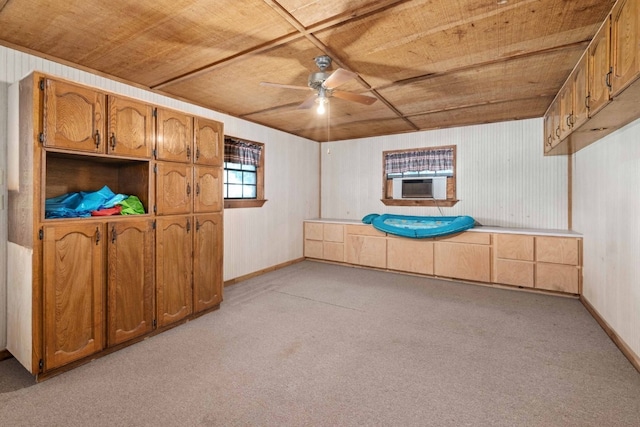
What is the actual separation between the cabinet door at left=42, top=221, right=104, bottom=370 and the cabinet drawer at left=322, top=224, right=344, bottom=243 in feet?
13.0

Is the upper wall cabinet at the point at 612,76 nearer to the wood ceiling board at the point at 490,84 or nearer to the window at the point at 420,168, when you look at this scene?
the wood ceiling board at the point at 490,84

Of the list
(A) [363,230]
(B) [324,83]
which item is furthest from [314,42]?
(A) [363,230]

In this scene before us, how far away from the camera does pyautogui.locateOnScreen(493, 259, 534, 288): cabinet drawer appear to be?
420 cm

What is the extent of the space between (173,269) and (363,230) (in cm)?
342

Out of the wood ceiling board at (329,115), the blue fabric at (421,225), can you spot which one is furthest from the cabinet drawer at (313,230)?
the wood ceiling board at (329,115)

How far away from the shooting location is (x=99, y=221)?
2.46 meters

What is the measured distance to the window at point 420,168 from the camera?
5.35 metres

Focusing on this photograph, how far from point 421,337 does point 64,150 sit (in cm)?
333

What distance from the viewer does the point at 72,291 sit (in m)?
2.31

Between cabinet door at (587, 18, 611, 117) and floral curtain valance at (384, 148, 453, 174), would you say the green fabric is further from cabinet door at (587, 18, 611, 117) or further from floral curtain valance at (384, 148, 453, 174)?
floral curtain valance at (384, 148, 453, 174)

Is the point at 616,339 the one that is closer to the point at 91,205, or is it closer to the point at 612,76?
the point at 612,76

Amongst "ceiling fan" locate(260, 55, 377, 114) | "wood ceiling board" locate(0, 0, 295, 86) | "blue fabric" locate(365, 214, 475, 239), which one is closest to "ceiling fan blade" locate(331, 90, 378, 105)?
"ceiling fan" locate(260, 55, 377, 114)

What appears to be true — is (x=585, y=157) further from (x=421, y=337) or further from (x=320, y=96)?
(x=320, y=96)

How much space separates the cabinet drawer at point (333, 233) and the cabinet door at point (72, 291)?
3.96 m
